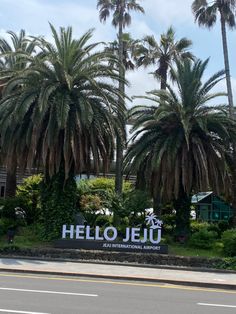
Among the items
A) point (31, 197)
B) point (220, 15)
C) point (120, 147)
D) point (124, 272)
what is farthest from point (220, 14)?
point (124, 272)

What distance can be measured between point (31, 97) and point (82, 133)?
9.80 ft

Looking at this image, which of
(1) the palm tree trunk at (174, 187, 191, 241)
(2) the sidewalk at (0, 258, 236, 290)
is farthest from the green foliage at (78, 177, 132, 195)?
(2) the sidewalk at (0, 258, 236, 290)

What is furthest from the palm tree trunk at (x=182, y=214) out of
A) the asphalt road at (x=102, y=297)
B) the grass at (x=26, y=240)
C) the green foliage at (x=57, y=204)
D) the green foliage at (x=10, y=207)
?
the asphalt road at (x=102, y=297)

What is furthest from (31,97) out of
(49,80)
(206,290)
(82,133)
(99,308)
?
(99,308)

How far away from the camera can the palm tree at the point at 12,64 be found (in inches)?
1011

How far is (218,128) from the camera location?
1014 inches

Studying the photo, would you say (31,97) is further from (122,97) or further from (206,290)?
(206,290)

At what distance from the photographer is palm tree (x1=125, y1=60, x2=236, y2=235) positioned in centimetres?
2505

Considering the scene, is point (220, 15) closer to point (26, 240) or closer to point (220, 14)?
point (220, 14)

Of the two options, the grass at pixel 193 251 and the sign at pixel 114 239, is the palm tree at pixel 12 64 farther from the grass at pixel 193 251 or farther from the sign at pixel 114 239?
the grass at pixel 193 251

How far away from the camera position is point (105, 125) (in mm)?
25953

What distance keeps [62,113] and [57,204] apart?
4.72 m

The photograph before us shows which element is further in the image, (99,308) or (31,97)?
(31,97)

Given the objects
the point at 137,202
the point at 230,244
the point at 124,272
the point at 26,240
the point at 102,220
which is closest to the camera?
the point at 124,272
